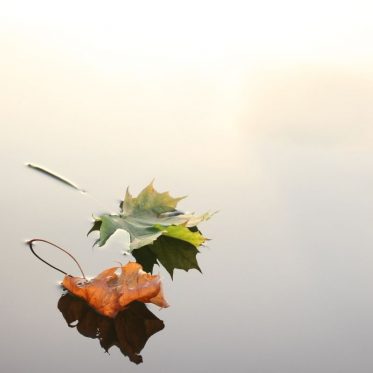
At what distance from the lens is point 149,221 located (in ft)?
3.52

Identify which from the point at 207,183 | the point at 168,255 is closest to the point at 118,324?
the point at 168,255

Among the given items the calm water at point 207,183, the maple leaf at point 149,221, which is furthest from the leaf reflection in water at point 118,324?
the maple leaf at point 149,221

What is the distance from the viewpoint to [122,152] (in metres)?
1.36

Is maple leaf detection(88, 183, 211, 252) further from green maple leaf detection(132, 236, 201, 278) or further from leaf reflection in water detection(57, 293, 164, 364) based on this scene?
leaf reflection in water detection(57, 293, 164, 364)

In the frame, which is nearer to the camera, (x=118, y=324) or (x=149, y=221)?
(x=118, y=324)

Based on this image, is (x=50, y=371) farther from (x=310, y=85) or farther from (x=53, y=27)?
(x=53, y=27)

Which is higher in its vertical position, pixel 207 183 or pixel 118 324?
pixel 207 183

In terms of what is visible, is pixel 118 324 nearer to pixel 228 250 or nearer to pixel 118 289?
pixel 118 289

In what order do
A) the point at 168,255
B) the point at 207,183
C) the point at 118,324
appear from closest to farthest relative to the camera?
the point at 118,324 → the point at 168,255 → the point at 207,183

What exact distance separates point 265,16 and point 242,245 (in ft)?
3.88

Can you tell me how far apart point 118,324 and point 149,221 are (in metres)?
0.24

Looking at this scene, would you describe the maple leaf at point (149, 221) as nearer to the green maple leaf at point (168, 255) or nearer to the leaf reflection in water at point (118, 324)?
the green maple leaf at point (168, 255)

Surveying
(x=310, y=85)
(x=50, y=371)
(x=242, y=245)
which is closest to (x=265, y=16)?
(x=310, y=85)

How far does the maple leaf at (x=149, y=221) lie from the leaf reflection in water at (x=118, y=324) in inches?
4.6
